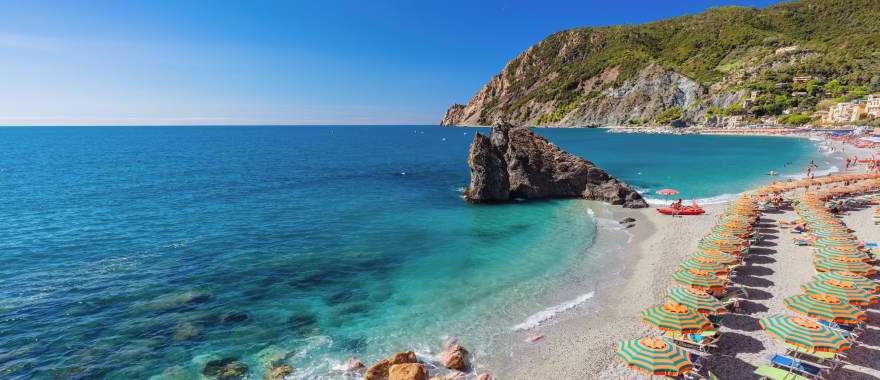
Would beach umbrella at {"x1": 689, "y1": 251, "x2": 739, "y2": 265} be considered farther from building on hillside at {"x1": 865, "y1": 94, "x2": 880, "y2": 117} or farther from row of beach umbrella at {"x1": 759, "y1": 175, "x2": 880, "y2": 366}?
building on hillside at {"x1": 865, "y1": 94, "x2": 880, "y2": 117}

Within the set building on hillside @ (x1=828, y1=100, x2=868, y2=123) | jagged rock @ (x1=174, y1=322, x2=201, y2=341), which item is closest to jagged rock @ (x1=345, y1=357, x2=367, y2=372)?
jagged rock @ (x1=174, y1=322, x2=201, y2=341)

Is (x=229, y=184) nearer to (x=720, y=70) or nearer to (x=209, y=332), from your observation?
(x=209, y=332)

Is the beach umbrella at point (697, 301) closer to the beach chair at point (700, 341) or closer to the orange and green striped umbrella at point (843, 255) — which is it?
the beach chair at point (700, 341)

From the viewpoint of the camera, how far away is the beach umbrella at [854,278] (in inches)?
680

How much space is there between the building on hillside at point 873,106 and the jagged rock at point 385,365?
167 meters

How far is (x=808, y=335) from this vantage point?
13.3 m

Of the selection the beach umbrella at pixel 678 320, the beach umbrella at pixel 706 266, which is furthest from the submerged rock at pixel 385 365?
the beach umbrella at pixel 706 266

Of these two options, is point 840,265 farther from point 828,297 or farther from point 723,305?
point 723,305

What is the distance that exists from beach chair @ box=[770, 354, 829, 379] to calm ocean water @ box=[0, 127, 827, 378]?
8.87m

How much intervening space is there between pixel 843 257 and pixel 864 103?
151025 mm

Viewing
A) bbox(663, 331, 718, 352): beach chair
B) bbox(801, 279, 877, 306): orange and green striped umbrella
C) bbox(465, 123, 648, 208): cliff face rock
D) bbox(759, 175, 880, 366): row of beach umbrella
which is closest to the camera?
bbox(759, 175, 880, 366): row of beach umbrella

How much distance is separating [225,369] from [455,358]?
8218 mm

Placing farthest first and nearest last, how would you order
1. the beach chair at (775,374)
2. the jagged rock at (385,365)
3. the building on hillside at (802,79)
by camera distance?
1. the building on hillside at (802,79)
2. the jagged rock at (385,365)
3. the beach chair at (775,374)

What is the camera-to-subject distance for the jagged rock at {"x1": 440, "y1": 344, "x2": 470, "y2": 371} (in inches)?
583
